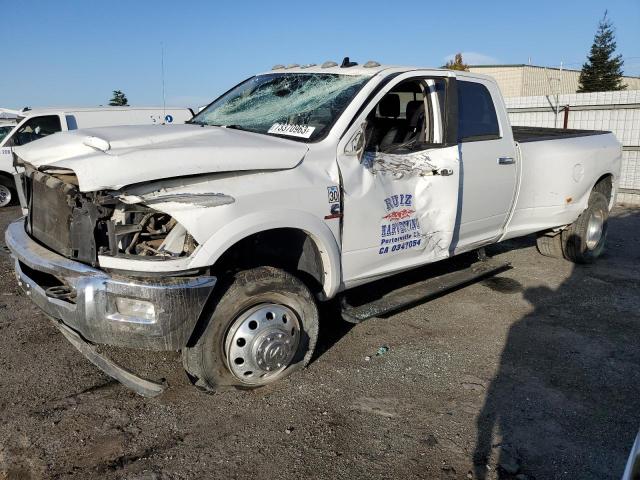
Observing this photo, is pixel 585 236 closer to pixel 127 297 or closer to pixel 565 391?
pixel 565 391

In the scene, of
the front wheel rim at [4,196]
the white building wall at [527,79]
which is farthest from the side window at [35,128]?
the white building wall at [527,79]

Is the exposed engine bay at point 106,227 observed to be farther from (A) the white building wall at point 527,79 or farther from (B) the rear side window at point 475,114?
(A) the white building wall at point 527,79

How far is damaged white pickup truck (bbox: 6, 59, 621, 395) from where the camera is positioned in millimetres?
2922

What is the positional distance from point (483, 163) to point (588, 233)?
2.56 meters

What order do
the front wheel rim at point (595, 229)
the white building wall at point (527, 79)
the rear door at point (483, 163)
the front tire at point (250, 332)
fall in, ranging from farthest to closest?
the white building wall at point (527, 79)
the front wheel rim at point (595, 229)
the rear door at point (483, 163)
the front tire at point (250, 332)

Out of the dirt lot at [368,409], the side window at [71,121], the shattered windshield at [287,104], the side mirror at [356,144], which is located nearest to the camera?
the dirt lot at [368,409]

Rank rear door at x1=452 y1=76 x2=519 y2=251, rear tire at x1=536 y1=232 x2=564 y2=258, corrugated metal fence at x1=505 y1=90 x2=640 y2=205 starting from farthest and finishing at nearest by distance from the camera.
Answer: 1. corrugated metal fence at x1=505 y1=90 x2=640 y2=205
2. rear tire at x1=536 y1=232 x2=564 y2=258
3. rear door at x1=452 y1=76 x2=519 y2=251

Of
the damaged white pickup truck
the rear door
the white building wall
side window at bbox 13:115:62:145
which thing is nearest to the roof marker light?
the damaged white pickup truck

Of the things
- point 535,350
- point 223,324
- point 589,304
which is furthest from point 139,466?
point 589,304

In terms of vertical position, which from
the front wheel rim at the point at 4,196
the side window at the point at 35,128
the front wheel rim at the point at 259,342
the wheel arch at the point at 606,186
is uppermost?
the side window at the point at 35,128

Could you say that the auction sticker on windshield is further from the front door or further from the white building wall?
the white building wall

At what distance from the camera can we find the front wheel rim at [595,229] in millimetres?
6457

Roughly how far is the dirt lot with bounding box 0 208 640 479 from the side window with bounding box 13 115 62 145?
821 cm

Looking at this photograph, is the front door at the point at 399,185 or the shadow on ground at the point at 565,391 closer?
the shadow on ground at the point at 565,391
